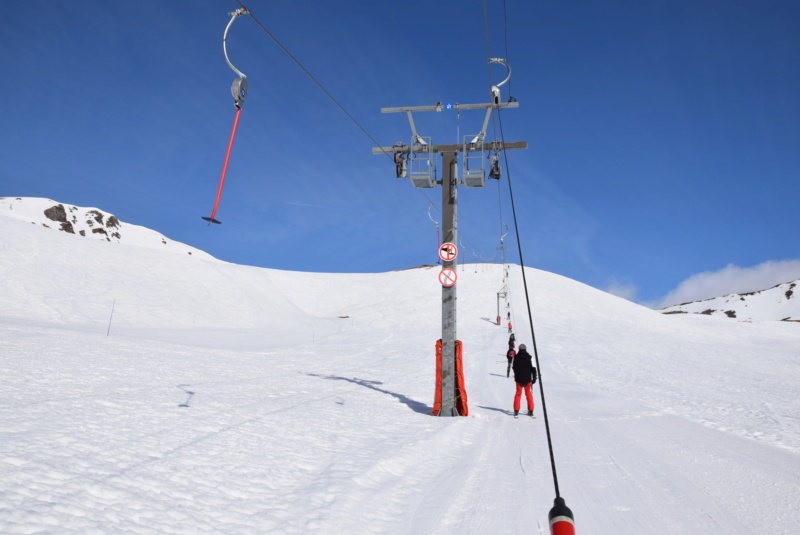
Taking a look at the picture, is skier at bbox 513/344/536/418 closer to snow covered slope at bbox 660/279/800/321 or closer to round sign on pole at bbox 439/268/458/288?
round sign on pole at bbox 439/268/458/288

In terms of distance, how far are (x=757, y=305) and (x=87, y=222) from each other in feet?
649

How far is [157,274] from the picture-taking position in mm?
35719

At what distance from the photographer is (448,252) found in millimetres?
11852

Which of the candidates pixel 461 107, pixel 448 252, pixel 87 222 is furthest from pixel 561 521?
pixel 87 222

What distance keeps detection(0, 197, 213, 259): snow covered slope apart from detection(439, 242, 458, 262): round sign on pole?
12376 centimetres

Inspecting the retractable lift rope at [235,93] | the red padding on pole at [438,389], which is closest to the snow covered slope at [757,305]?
the red padding on pole at [438,389]

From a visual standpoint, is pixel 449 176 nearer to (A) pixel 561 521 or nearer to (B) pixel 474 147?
(B) pixel 474 147

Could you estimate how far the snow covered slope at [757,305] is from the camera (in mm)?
123812

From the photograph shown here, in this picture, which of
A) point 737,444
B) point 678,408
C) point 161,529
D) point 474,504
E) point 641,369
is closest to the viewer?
point 161,529

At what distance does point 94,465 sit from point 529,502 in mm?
4438

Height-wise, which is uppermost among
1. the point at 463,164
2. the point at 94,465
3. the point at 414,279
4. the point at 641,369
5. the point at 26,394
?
the point at 414,279

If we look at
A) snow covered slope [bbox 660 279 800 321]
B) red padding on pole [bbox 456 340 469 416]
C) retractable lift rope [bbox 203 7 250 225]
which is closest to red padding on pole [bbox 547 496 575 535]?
retractable lift rope [bbox 203 7 250 225]

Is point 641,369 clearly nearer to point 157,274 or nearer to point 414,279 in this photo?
point 157,274

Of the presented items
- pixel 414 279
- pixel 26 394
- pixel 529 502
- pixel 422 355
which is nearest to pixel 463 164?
pixel 529 502
